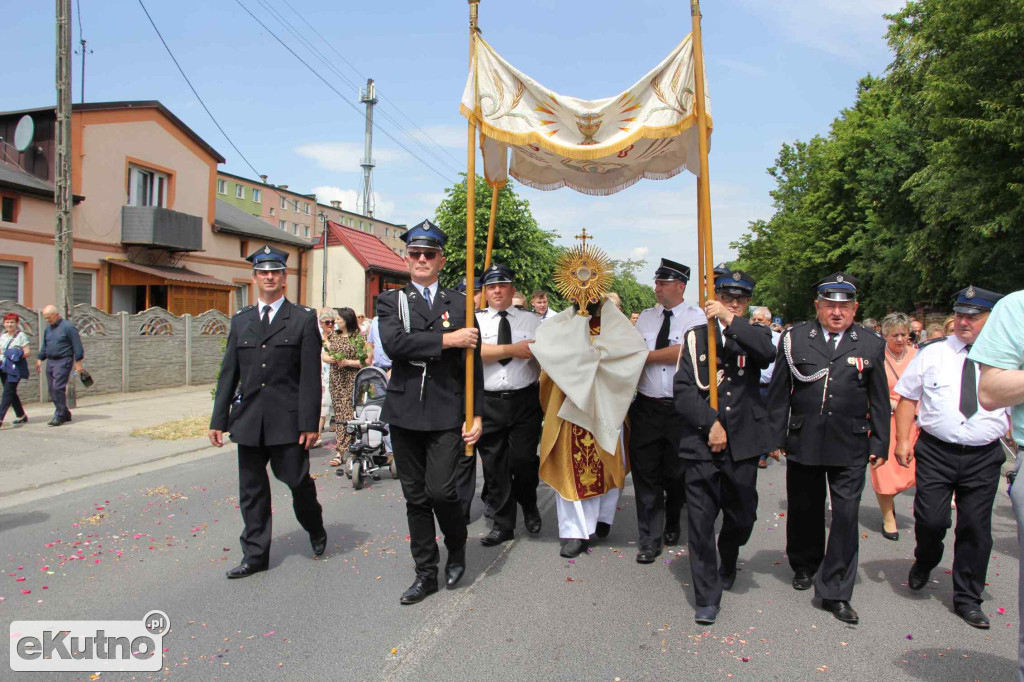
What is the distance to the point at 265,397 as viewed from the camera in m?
4.96

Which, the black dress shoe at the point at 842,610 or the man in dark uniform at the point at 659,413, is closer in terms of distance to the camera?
the black dress shoe at the point at 842,610

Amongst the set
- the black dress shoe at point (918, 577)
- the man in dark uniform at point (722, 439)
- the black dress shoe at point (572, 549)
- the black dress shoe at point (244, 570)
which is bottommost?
the black dress shoe at point (244, 570)

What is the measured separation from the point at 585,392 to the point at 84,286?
20.6 m

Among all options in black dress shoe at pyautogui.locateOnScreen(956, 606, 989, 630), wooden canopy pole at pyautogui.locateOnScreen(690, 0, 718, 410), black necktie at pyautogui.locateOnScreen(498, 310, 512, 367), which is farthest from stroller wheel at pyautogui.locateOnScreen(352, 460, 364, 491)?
black dress shoe at pyautogui.locateOnScreen(956, 606, 989, 630)

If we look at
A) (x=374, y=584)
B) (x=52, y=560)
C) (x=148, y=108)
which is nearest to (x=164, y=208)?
(x=148, y=108)

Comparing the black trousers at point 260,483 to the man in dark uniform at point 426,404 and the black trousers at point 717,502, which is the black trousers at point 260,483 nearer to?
the man in dark uniform at point 426,404

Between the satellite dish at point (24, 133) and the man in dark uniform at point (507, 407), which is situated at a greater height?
the satellite dish at point (24, 133)

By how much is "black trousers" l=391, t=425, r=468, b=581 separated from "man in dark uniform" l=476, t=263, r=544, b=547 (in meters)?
1.06

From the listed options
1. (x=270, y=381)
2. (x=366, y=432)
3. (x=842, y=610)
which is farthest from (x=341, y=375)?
(x=842, y=610)

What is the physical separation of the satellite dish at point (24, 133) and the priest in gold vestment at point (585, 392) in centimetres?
2068

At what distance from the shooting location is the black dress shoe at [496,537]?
5.70 m

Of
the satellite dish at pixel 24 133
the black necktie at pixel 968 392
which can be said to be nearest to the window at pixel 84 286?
the satellite dish at pixel 24 133

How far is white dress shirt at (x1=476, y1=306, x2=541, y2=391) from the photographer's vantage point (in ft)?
18.9

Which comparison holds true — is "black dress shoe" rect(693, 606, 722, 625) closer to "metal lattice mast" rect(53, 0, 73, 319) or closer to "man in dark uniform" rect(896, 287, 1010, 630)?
"man in dark uniform" rect(896, 287, 1010, 630)
